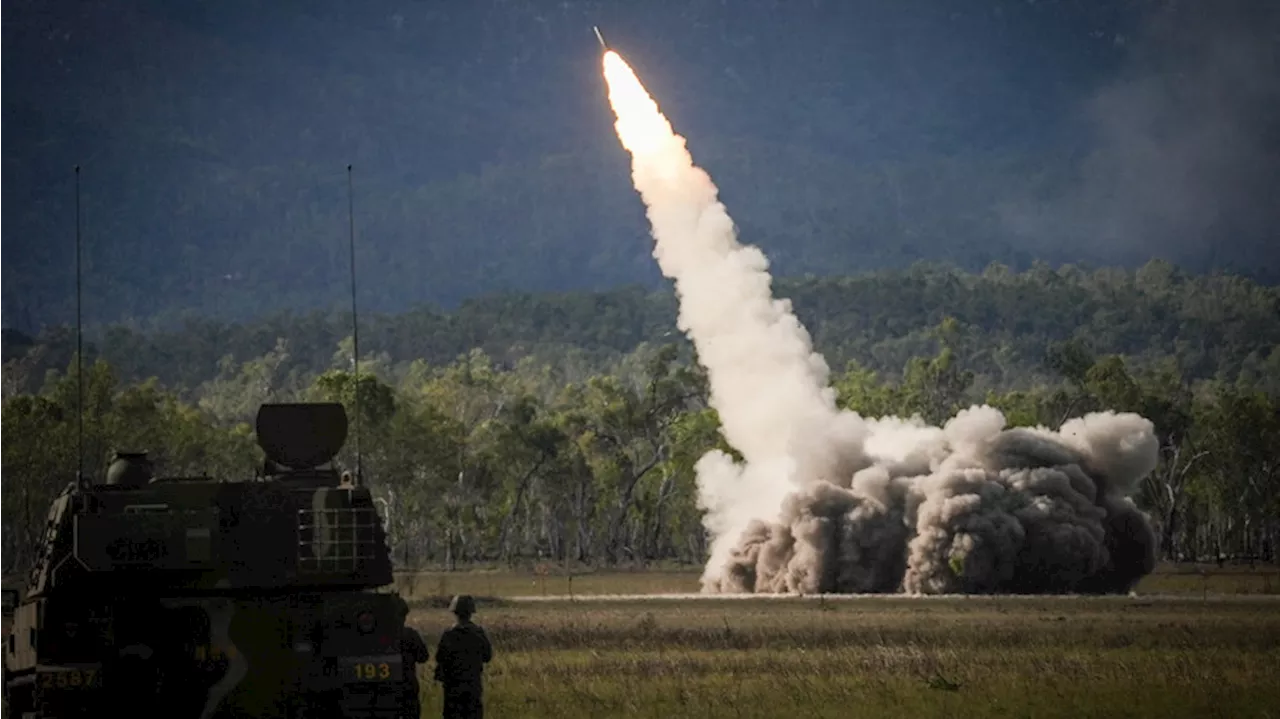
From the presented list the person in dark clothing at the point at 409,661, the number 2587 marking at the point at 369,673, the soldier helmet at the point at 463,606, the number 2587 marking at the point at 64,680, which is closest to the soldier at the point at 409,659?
the person in dark clothing at the point at 409,661

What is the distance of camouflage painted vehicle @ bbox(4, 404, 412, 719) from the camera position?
2317cm

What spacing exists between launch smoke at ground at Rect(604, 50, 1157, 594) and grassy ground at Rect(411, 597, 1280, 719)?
4.76 metres

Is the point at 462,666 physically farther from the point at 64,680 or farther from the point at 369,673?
the point at 64,680

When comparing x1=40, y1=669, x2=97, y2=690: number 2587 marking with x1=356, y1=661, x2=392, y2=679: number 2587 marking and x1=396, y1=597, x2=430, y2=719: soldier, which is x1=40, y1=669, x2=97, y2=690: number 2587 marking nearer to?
x1=356, y1=661, x2=392, y2=679: number 2587 marking

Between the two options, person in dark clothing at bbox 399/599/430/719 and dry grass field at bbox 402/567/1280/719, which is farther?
dry grass field at bbox 402/567/1280/719

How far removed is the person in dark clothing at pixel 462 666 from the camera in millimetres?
24734

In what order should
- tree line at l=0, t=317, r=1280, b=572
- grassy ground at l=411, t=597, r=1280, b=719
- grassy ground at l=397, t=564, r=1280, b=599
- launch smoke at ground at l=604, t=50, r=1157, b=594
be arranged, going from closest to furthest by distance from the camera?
1. grassy ground at l=411, t=597, r=1280, b=719
2. launch smoke at ground at l=604, t=50, r=1157, b=594
3. grassy ground at l=397, t=564, r=1280, b=599
4. tree line at l=0, t=317, r=1280, b=572

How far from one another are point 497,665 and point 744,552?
1324 inches

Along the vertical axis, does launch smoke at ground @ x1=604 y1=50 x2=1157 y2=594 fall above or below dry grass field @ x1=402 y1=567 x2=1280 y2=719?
above

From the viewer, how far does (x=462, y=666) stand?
2475 cm

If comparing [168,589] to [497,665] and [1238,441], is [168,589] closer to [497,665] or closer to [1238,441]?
[497,665]

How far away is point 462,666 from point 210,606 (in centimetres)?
277

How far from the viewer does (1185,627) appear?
165ft

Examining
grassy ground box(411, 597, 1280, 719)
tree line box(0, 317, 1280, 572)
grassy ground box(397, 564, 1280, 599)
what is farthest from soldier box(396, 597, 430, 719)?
tree line box(0, 317, 1280, 572)
